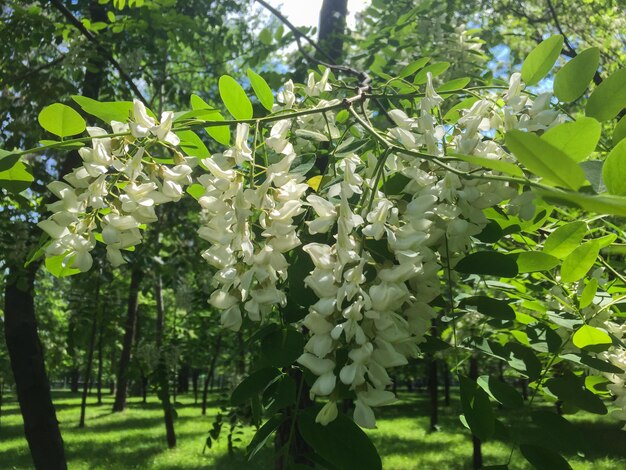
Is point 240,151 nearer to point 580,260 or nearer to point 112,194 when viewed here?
point 112,194

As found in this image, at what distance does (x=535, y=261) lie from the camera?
0.96 meters

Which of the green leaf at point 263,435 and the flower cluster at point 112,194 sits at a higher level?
the flower cluster at point 112,194

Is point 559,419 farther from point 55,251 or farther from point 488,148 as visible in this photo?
point 55,251

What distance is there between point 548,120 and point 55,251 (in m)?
0.76

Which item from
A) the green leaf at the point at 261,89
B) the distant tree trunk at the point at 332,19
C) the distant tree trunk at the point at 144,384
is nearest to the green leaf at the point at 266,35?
the distant tree trunk at the point at 332,19

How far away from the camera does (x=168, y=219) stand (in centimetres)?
564

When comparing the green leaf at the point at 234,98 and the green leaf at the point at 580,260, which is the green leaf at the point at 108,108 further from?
the green leaf at the point at 580,260

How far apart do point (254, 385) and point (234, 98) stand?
0.49m

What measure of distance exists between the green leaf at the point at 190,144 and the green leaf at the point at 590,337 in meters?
0.74

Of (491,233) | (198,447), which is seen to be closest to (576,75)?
(491,233)

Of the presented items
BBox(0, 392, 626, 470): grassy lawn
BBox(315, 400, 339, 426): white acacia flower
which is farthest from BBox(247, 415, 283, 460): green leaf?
BBox(0, 392, 626, 470): grassy lawn

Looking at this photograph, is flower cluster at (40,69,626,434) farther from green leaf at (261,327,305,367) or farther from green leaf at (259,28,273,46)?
green leaf at (259,28,273,46)

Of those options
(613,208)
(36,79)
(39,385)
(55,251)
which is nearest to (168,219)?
(36,79)

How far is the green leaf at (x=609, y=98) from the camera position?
2.87 ft
